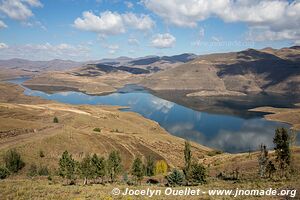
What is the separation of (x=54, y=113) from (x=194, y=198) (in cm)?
14896

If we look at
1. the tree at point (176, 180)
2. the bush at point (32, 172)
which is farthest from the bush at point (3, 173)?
the tree at point (176, 180)

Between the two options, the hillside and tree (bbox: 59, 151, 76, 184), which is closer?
tree (bbox: 59, 151, 76, 184)

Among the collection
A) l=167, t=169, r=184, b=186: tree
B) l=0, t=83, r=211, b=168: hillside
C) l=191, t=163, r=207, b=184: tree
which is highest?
l=191, t=163, r=207, b=184: tree

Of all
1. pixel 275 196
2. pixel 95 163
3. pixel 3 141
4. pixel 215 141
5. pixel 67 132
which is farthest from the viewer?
pixel 215 141

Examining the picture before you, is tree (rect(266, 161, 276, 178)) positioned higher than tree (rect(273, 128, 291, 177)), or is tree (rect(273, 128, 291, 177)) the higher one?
tree (rect(273, 128, 291, 177))

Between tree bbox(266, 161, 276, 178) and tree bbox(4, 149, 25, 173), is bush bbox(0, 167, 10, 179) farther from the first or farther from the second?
tree bbox(266, 161, 276, 178)

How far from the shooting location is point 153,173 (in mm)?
80125

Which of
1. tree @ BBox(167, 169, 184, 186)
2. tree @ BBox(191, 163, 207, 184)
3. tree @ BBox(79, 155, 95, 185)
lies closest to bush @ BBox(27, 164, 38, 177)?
tree @ BBox(79, 155, 95, 185)

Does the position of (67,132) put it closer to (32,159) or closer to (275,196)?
(32,159)

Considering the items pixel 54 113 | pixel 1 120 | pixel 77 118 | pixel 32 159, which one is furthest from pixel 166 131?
pixel 32 159

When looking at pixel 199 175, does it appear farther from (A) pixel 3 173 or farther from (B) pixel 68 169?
(A) pixel 3 173

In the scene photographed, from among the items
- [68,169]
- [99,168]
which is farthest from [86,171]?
[68,169]

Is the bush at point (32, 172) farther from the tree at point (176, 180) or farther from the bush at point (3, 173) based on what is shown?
the tree at point (176, 180)

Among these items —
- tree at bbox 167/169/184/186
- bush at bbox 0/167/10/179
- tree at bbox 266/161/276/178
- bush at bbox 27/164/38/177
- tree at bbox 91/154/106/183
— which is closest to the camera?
tree at bbox 167/169/184/186
